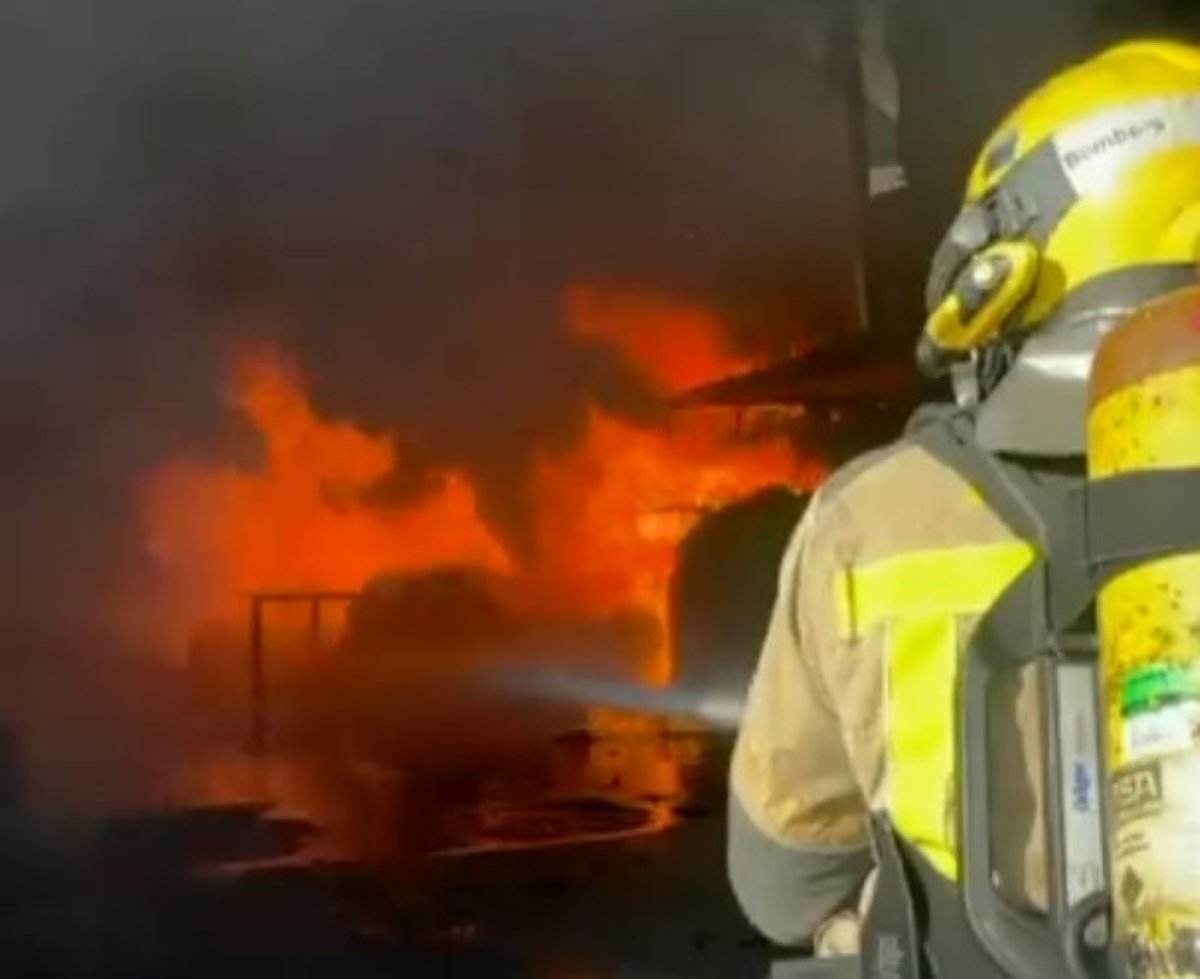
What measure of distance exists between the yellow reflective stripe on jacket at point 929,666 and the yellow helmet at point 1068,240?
96 millimetres

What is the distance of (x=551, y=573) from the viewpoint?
6312 mm

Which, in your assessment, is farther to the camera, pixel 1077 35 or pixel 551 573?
pixel 551 573

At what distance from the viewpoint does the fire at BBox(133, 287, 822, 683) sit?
6.17 m

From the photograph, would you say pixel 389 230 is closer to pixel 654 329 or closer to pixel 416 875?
pixel 654 329

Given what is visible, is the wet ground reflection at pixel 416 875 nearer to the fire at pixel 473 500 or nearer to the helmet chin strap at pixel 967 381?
the fire at pixel 473 500

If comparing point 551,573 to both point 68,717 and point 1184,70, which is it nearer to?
point 68,717

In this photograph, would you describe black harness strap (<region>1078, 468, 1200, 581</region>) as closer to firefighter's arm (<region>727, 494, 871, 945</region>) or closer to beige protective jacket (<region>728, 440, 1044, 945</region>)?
beige protective jacket (<region>728, 440, 1044, 945</region>)

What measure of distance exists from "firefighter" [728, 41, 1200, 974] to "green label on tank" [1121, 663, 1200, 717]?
20cm

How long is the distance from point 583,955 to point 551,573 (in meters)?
2.03

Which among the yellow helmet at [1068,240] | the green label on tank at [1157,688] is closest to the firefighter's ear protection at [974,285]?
the yellow helmet at [1068,240]

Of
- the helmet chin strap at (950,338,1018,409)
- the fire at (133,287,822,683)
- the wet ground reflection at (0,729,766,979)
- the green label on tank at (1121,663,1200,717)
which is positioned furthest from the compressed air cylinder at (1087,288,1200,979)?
the fire at (133,287,822,683)

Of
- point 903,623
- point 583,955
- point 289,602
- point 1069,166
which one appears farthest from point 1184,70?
point 289,602

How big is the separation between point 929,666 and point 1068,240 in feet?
1.14

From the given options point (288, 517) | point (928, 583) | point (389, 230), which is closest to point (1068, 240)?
point (928, 583)
